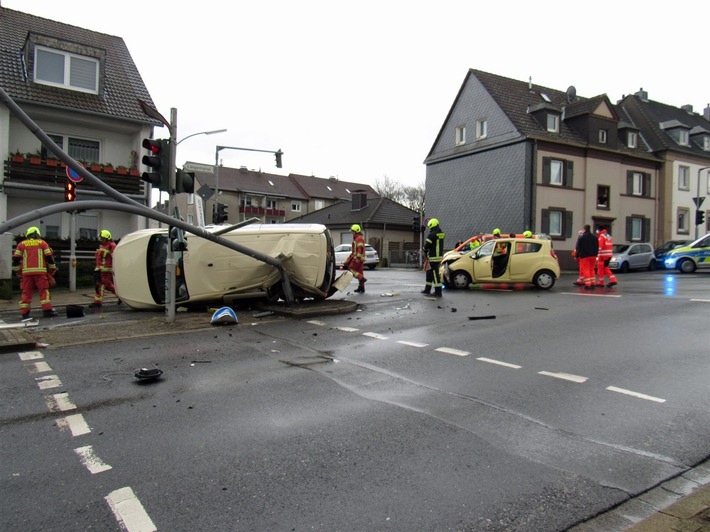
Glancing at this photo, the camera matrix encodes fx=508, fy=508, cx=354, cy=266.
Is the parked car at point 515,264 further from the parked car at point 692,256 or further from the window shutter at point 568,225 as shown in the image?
the window shutter at point 568,225

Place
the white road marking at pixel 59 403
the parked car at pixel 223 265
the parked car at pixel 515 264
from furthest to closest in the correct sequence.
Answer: the parked car at pixel 515 264 < the parked car at pixel 223 265 < the white road marking at pixel 59 403

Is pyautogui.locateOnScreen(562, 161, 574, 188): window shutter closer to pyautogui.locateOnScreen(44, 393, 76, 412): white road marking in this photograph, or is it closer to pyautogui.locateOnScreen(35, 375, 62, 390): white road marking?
pyautogui.locateOnScreen(35, 375, 62, 390): white road marking

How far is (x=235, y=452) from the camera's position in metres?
3.58

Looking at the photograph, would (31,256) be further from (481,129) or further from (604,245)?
(481,129)

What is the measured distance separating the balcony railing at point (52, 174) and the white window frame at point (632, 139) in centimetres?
3207

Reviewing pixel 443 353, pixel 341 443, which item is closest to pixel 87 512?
pixel 341 443

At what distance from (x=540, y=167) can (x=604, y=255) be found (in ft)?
54.0

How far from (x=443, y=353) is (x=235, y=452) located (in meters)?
3.56

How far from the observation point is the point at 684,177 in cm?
3791

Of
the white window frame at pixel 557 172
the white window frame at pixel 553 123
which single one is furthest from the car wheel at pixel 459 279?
the white window frame at pixel 553 123

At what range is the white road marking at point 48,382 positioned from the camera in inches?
204

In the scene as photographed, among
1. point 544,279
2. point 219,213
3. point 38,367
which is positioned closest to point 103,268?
point 38,367

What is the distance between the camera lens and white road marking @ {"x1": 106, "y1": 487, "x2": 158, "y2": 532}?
8.78ft

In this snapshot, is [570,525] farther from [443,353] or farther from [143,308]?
[143,308]
